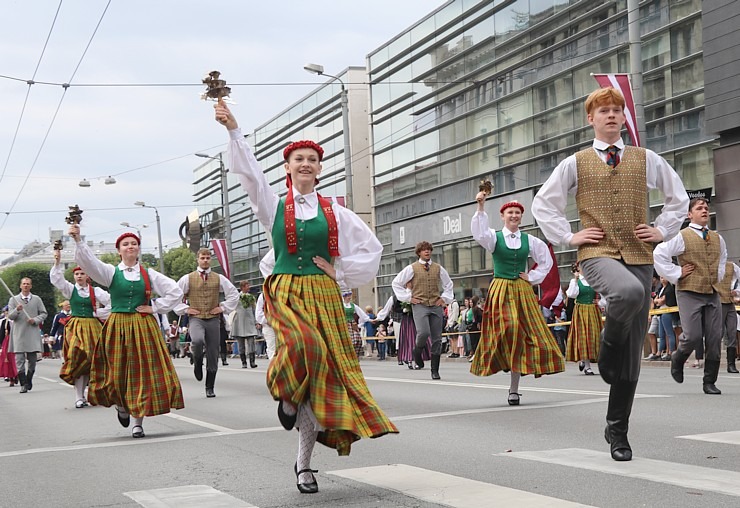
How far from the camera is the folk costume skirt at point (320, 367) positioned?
5.76 m

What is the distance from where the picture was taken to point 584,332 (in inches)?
632

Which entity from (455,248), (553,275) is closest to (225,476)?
(553,275)

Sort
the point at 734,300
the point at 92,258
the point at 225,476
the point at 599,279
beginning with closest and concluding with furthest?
the point at 599,279 < the point at 225,476 < the point at 92,258 < the point at 734,300

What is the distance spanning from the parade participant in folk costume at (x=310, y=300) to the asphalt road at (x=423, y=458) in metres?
0.36

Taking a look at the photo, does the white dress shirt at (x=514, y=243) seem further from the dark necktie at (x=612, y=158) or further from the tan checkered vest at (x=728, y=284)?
the dark necktie at (x=612, y=158)

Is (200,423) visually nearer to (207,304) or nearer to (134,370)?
(134,370)

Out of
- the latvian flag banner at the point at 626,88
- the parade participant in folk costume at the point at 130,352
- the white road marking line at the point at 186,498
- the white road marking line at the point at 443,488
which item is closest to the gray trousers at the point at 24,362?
the parade participant in folk costume at the point at 130,352

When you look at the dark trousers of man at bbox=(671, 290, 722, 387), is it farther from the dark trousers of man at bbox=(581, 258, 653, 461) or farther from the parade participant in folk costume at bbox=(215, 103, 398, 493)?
the parade participant in folk costume at bbox=(215, 103, 398, 493)

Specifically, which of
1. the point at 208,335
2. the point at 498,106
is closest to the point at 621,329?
the point at 208,335

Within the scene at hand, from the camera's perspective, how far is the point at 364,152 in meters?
56.4

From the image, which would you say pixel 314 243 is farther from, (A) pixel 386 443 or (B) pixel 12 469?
(B) pixel 12 469

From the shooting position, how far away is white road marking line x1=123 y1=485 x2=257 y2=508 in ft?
18.4

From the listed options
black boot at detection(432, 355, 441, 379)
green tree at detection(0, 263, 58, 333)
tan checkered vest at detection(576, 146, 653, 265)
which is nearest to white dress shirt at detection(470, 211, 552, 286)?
tan checkered vest at detection(576, 146, 653, 265)

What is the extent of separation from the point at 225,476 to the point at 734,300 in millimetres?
8737
